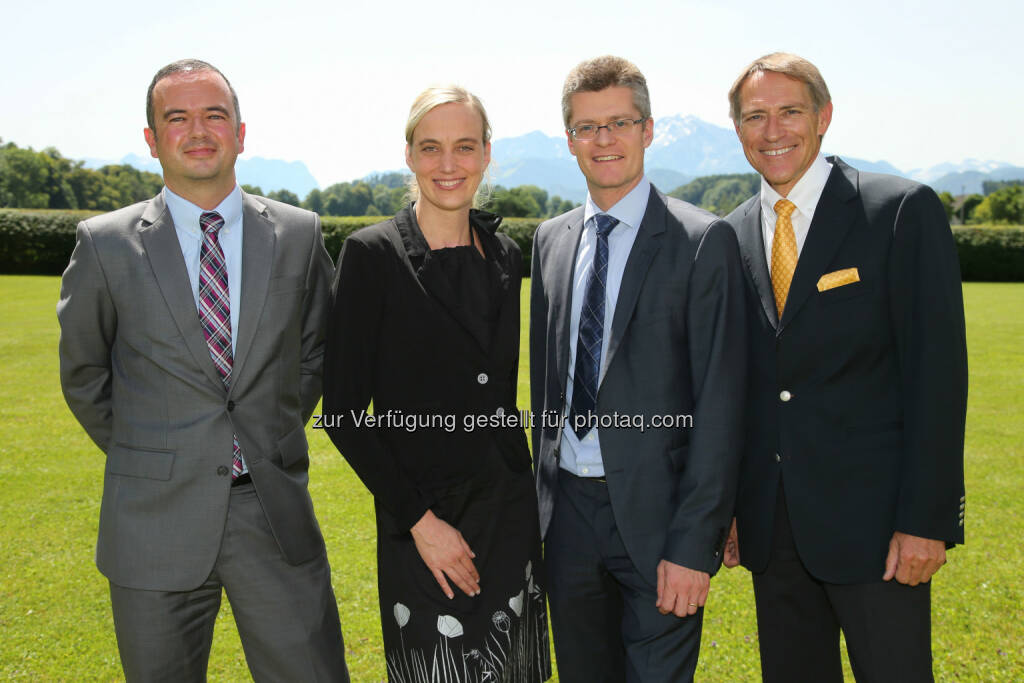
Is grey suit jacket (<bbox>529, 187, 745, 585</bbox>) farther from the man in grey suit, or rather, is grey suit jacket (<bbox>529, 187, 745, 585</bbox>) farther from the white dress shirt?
the man in grey suit

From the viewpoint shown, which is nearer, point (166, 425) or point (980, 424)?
point (166, 425)

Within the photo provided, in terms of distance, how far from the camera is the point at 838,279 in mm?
2736

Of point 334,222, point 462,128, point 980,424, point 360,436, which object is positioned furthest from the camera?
point 334,222

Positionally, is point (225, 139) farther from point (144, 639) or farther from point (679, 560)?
point (679, 560)

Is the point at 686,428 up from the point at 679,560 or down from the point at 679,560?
up

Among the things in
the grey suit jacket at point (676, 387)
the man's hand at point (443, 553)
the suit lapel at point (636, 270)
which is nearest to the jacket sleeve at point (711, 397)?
the grey suit jacket at point (676, 387)

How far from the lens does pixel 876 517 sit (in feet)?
9.16

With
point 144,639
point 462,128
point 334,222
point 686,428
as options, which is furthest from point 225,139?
point 334,222

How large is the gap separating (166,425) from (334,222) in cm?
3128

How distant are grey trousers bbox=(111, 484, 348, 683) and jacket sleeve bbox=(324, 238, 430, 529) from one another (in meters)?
0.66

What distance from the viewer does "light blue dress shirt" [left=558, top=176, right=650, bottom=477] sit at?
9.28ft

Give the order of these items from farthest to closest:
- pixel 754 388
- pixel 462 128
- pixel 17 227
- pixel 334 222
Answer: pixel 334 222
pixel 17 227
pixel 754 388
pixel 462 128

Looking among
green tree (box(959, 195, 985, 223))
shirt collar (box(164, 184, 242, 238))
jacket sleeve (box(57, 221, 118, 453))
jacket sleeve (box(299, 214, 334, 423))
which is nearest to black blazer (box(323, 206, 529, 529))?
jacket sleeve (box(299, 214, 334, 423))

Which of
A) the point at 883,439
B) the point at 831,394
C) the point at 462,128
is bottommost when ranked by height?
the point at 883,439
